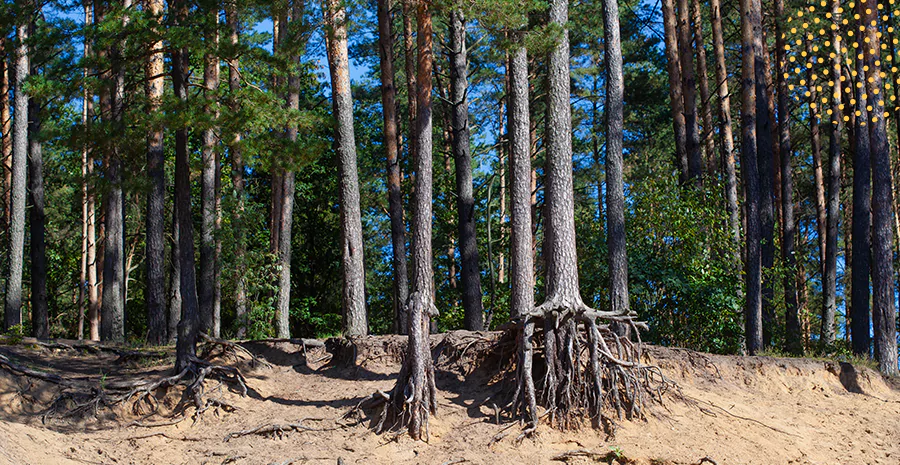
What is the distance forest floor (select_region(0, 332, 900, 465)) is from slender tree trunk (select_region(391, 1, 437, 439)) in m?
0.32

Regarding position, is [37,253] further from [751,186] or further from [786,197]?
[786,197]

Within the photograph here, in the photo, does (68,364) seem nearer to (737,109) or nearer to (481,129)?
(481,129)

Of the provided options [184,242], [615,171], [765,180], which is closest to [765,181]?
[765,180]

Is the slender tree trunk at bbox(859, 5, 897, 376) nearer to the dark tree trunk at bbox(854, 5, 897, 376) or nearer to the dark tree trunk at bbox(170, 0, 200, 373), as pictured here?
the dark tree trunk at bbox(854, 5, 897, 376)

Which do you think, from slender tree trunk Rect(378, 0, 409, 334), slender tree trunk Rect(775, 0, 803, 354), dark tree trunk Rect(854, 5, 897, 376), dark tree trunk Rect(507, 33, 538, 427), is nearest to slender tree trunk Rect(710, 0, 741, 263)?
slender tree trunk Rect(775, 0, 803, 354)

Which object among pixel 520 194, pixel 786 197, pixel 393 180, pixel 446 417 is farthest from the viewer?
pixel 786 197

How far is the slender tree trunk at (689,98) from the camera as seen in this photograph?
16984 millimetres

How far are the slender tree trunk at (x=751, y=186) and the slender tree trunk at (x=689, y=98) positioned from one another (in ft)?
3.83

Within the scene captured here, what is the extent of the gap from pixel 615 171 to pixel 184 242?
25.2 ft

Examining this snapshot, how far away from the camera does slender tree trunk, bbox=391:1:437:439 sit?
31.1ft

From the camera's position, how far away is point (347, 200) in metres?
13.9

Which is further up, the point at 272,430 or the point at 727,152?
the point at 727,152

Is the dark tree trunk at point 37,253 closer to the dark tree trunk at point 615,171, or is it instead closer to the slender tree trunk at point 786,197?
the dark tree trunk at point 615,171

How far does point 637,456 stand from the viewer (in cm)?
926
